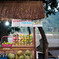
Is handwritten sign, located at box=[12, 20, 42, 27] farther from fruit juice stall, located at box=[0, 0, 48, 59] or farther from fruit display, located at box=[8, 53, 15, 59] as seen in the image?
fruit display, located at box=[8, 53, 15, 59]

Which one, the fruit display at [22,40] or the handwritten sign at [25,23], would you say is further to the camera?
the fruit display at [22,40]

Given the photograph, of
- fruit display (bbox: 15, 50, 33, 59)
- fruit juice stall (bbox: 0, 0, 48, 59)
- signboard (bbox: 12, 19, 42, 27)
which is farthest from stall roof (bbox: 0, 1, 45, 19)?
fruit display (bbox: 15, 50, 33, 59)

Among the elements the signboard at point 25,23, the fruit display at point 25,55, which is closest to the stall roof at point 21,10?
the signboard at point 25,23

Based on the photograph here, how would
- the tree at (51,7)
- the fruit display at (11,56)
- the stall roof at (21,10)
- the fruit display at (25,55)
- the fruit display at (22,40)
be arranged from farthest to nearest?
the tree at (51,7) → the fruit display at (22,40) → the fruit display at (25,55) → the fruit display at (11,56) → the stall roof at (21,10)

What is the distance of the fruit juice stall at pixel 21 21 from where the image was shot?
4216 millimetres

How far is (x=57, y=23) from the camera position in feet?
20.1

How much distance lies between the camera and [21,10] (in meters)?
4.29

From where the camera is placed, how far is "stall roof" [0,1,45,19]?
13.8 feet

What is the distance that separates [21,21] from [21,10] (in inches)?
14.9

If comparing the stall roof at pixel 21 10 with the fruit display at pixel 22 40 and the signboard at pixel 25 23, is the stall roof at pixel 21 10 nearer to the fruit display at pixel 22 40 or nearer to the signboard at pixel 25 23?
the signboard at pixel 25 23

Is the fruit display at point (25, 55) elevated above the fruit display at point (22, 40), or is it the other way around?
the fruit display at point (22, 40)

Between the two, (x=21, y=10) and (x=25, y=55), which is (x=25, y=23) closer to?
(x=21, y=10)

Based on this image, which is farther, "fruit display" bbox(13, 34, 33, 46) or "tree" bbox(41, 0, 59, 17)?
"tree" bbox(41, 0, 59, 17)

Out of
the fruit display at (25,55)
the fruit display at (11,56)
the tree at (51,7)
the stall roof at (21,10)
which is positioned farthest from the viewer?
the tree at (51,7)
